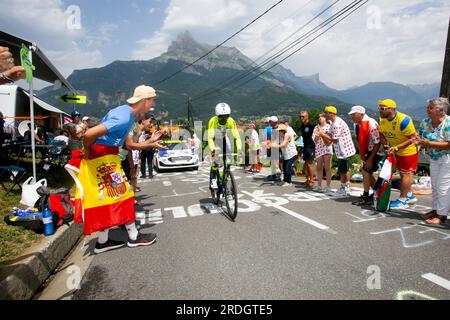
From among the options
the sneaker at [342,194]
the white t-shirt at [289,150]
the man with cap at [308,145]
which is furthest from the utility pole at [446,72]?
the white t-shirt at [289,150]

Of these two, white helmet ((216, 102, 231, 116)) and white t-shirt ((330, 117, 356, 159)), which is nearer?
white helmet ((216, 102, 231, 116))

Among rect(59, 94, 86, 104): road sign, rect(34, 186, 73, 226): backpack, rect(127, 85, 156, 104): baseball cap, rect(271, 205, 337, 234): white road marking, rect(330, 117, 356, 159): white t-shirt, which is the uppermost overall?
rect(59, 94, 86, 104): road sign

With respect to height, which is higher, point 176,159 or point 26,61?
point 26,61

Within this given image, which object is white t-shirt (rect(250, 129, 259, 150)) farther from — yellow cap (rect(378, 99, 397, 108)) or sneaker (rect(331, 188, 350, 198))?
yellow cap (rect(378, 99, 397, 108))

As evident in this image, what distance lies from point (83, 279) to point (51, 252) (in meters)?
0.85

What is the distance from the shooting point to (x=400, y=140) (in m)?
5.52

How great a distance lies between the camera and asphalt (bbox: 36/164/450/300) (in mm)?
2809

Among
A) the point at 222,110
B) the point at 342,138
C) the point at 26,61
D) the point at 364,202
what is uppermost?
the point at 26,61

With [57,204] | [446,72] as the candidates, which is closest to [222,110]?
[57,204]

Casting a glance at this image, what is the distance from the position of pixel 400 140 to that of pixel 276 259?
3780mm

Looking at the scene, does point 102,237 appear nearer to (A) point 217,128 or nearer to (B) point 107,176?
(B) point 107,176

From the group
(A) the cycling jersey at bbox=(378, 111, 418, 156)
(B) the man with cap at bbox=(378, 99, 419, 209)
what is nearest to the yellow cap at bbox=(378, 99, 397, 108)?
(B) the man with cap at bbox=(378, 99, 419, 209)
